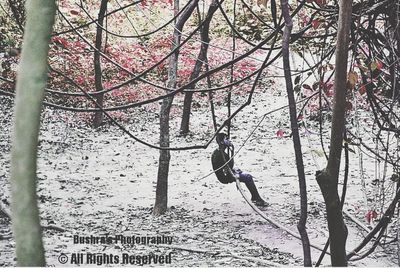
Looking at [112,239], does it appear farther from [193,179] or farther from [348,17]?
[348,17]

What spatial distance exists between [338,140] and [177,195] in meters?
5.81

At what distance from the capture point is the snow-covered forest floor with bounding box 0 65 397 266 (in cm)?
438

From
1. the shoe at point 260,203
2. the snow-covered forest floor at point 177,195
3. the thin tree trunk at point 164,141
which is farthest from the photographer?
the shoe at point 260,203

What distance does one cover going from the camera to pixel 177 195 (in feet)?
22.3

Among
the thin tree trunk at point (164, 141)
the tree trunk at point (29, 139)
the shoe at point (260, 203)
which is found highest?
the thin tree trunk at point (164, 141)

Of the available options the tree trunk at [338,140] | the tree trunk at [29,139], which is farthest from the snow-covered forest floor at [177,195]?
the tree trunk at [29,139]

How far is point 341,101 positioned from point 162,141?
4.60 meters

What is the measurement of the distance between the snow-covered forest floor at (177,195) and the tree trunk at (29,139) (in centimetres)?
214

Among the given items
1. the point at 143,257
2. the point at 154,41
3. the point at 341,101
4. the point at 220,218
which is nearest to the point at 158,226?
the point at 220,218

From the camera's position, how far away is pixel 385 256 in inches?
169

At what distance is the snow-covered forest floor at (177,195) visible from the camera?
14.4ft

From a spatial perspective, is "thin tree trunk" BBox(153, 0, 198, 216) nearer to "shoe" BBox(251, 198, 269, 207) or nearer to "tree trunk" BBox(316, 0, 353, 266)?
"shoe" BBox(251, 198, 269, 207)

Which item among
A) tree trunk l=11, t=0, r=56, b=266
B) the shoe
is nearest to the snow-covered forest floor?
the shoe

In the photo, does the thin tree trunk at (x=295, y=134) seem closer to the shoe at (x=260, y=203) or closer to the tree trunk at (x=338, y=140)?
the tree trunk at (x=338, y=140)
